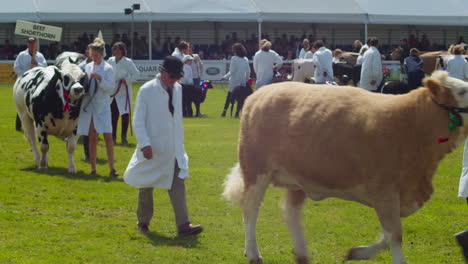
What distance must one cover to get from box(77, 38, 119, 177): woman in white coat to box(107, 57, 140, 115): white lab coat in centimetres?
289

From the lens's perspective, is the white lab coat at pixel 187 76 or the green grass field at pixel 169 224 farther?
the white lab coat at pixel 187 76

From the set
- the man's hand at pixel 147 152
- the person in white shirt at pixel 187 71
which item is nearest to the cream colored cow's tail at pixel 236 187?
the man's hand at pixel 147 152

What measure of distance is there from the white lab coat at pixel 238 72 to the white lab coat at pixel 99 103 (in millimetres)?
9816

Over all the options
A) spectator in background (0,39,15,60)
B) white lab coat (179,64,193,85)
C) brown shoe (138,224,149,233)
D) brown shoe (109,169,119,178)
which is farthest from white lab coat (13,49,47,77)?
spectator in background (0,39,15,60)

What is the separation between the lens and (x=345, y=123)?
21.7ft

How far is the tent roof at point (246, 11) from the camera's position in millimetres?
35688

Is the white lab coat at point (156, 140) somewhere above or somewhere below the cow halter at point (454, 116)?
below

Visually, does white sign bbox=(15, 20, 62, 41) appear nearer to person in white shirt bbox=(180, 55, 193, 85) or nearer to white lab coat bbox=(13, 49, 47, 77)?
white lab coat bbox=(13, 49, 47, 77)

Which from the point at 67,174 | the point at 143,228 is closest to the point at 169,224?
the point at 143,228

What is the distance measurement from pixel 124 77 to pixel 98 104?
10.5ft

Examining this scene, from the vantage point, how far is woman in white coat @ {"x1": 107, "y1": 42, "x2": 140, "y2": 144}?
49.4 ft

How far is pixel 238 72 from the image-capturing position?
71.8 ft

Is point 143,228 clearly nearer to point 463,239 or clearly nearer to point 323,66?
point 463,239

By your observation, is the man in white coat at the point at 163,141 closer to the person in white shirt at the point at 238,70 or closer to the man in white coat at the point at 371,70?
the man in white coat at the point at 371,70
